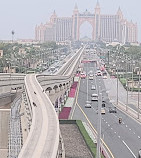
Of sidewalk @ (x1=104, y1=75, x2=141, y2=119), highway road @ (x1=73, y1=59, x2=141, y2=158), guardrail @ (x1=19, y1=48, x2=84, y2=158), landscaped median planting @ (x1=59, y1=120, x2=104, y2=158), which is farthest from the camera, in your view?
sidewalk @ (x1=104, y1=75, x2=141, y2=119)

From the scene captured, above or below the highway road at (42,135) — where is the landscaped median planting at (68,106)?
below

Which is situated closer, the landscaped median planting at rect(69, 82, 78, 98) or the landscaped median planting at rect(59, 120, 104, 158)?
the landscaped median planting at rect(59, 120, 104, 158)

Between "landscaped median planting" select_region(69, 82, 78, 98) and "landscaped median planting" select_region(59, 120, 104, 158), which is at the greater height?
"landscaped median planting" select_region(59, 120, 104, 158)

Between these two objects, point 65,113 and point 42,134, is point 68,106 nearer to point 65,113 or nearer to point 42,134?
point 65,113

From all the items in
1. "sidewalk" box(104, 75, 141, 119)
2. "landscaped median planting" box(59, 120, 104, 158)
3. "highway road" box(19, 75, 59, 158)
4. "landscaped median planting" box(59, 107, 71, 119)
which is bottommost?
"sidewalk" box(104, 75, 141, 119)

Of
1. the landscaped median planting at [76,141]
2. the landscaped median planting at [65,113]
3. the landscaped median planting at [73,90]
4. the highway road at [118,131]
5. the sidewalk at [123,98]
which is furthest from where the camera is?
the landscaped median planting at [73,90]

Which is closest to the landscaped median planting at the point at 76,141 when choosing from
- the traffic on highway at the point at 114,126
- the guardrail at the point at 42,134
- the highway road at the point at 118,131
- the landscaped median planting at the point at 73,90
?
the traffic on highway at the point at 114,126

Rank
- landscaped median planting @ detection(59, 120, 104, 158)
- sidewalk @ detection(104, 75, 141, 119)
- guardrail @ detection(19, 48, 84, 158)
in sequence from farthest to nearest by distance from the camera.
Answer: sidewalk @ detection(104, 75, 141, 119) < landscaped median planting @ detection(59, 120, 104, 158) < guardrail @ detection(19, 48, 84, 158)

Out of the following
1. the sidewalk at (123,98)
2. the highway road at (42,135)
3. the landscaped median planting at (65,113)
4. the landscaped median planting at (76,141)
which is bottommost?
the sidewalk at (123,98)

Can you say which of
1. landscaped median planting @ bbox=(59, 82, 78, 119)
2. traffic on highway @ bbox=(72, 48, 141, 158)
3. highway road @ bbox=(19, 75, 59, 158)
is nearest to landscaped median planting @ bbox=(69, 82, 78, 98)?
landscaped median planting @ bbox=(59, 82, 78, 119)

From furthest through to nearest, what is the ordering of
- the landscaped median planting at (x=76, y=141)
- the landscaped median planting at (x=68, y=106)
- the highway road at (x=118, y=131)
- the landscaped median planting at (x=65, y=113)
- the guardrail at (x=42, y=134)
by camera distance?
1. the landscaped median planting at (x=68, y=106)
2. the landscaped median planting at (x=65, y=113)
3. the highway road at (x=118, y=131)
4. the landscaped median planting at (x=76, y=141)
5. the guardrail at (x=42, y=134)

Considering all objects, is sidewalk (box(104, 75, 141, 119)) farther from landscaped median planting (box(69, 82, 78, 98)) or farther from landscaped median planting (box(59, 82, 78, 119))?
landscaped median planting (box(69, 82, 78, 98))

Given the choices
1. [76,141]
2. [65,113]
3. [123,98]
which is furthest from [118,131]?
[123,98]

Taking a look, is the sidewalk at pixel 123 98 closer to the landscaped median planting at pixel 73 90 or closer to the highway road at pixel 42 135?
the landscaped median planting at pixel 73 90
